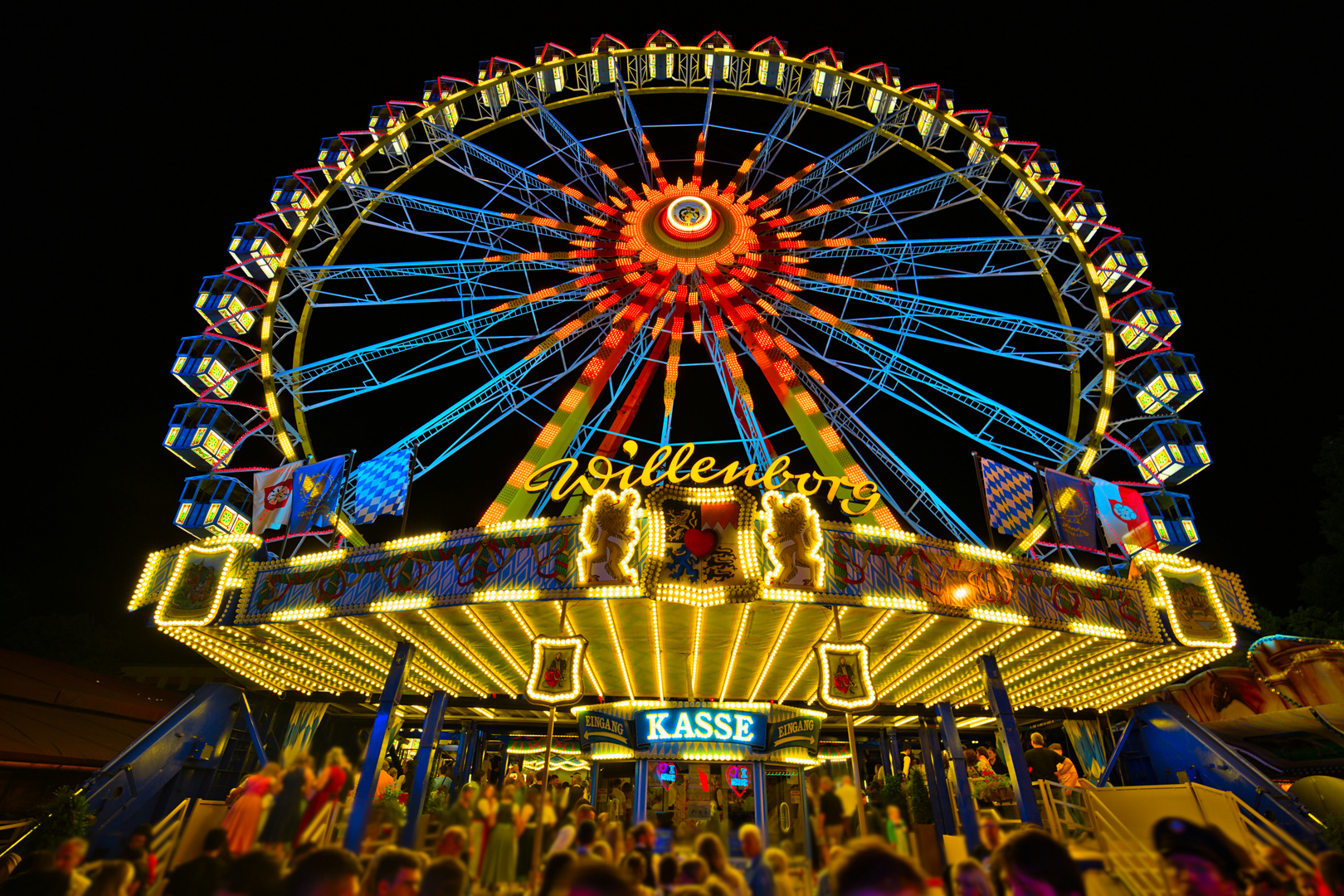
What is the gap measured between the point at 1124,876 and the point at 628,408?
13.4 m

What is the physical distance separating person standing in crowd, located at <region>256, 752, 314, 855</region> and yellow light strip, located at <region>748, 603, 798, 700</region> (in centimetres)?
753

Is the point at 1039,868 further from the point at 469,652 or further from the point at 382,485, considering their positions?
the point at 382,485

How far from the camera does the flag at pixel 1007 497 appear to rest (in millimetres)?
13438

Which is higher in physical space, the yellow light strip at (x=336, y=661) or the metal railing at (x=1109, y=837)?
the yellow light strip at (x=336, y=661)

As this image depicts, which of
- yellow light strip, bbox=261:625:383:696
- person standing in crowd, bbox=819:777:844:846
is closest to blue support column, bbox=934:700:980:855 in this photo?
person standing in crowd, bbox=819:777:844:846

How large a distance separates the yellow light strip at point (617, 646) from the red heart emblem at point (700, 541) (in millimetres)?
1658

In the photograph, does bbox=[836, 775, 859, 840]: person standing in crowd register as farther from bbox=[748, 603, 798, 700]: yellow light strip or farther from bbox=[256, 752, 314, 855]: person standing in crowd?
bbox=[256, 752, 314, 855]: person standing in crowd

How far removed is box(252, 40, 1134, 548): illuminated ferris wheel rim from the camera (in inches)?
623

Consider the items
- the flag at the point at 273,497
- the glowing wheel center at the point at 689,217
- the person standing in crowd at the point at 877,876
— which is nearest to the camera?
the person standing in crowd at the point at 877,876

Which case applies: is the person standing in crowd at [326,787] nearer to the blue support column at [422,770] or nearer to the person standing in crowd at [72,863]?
the blue support column at [422,770]

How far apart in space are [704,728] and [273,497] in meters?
10.0

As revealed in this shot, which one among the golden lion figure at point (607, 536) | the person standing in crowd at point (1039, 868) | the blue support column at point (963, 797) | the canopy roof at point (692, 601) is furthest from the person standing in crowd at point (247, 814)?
the blue support column at point (963, 797)

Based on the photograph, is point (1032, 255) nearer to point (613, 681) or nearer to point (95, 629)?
point (613, 681)

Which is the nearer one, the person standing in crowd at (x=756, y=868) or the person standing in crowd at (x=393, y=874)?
the person standing in crowd at (x=393, y=874)
